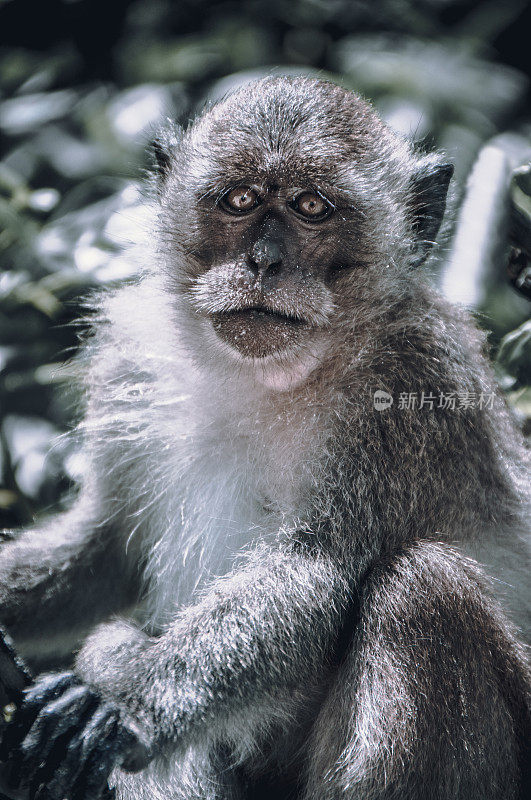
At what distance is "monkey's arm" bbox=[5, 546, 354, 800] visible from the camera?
2.73 m

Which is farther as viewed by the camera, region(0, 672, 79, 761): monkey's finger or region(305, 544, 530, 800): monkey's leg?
region(305, 544, 530, 800): monkey's leg

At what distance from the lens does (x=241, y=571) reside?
3.16 m

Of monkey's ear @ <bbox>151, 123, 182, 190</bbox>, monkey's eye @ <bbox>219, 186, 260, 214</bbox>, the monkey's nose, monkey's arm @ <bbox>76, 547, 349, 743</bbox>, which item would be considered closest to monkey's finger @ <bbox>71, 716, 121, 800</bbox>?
monkey's arm @ <bbox>76, 547, 349, 743</bbox>

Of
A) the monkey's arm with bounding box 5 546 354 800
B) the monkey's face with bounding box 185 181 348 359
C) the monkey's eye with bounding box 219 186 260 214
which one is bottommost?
the monkey's arm with bounding box 5 546 354 800

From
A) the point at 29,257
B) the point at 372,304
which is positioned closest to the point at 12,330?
the point at 29,257

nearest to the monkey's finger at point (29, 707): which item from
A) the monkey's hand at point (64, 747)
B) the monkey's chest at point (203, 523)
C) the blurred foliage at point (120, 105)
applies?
the monkey's hand at point (64, 747)

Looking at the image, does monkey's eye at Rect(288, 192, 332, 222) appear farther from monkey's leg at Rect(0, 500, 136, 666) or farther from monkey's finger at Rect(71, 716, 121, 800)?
monkey's finger at Rect(71, 716, 121, 800)

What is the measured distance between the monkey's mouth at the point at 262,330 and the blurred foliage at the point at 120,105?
→ 1.12 meters

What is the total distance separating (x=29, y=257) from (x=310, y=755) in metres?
3.02

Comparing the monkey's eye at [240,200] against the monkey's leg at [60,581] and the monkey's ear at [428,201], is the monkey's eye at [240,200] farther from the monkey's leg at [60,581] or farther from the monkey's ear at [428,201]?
the monkey's leg at [60,581]

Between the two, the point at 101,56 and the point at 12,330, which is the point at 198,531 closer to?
the point at 12,330

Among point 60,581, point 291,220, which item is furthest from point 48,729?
point 291,220

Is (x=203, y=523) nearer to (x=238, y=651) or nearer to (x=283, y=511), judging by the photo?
(x=283, y=511)

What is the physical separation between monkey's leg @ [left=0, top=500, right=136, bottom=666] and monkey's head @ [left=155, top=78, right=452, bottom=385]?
3.69 ft
